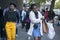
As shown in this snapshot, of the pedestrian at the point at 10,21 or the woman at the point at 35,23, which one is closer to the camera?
the woman at the point at 35,23

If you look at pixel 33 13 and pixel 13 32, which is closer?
pixel 33 13

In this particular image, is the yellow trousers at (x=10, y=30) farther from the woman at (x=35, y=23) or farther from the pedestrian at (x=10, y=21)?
the woman at (x=35, y=23)

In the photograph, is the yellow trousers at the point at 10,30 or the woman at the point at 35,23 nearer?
the woman at the point at 35,23

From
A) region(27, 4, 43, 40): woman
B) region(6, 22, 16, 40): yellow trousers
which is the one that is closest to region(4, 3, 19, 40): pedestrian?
region(6, 22, 16, 40): yellow trousers

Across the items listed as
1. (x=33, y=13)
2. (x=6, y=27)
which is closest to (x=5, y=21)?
(x=6, y=27)

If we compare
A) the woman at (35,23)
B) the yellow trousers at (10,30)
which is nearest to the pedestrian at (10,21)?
the yellow trousers at (10,30)

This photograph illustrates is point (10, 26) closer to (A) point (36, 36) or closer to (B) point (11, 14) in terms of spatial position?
(B) point (11, 14)

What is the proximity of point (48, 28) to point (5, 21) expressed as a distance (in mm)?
1599

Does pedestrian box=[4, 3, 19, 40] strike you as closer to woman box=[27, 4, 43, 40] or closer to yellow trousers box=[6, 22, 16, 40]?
yellow trousers box=[6, 22, 16, 40]

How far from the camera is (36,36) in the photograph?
9.41 m

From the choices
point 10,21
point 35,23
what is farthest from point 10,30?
point 35,23

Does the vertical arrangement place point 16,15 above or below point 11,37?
above

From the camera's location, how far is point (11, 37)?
1011cm

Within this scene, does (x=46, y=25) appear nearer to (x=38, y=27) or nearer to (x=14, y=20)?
(x=38, y=27)
